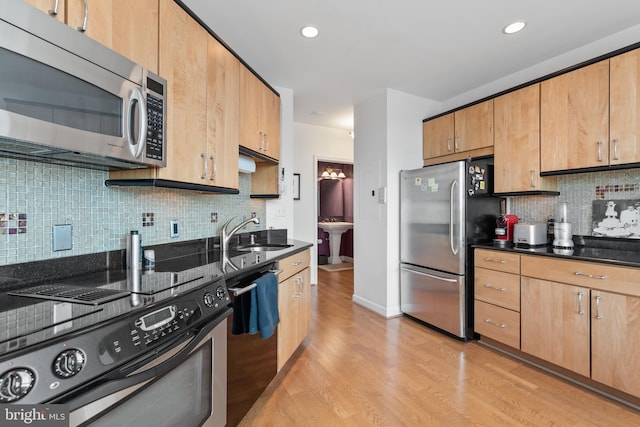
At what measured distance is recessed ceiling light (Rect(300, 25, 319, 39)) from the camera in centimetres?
230

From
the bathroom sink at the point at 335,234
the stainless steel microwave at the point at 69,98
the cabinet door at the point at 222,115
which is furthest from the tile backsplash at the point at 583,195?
the bathroom sink at the point at 335,234

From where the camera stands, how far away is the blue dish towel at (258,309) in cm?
154

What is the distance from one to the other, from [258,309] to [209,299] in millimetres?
436

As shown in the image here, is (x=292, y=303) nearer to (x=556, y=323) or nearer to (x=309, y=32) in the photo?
(x=556, y=323)

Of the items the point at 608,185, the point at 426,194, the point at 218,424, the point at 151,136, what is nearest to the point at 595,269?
the point at 608,185

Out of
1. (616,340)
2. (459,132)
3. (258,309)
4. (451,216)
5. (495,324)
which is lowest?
(495,324)

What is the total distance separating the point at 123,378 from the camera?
840mm

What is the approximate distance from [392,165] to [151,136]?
8.46 ft

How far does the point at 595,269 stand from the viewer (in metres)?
1.97

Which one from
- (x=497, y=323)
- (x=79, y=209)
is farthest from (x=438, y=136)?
(x=79, y=209)

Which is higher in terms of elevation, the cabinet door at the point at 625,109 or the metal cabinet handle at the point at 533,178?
the cabinet door at the point at 625,109

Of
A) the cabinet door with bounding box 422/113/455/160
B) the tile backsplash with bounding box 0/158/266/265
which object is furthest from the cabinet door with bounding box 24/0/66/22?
the cabinet door with bounding box 422/113/455/160

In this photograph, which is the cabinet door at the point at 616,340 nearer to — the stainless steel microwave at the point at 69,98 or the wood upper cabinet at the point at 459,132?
the wood upper cabinet at the point at 459,132

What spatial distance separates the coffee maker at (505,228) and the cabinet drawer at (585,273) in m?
0.46
